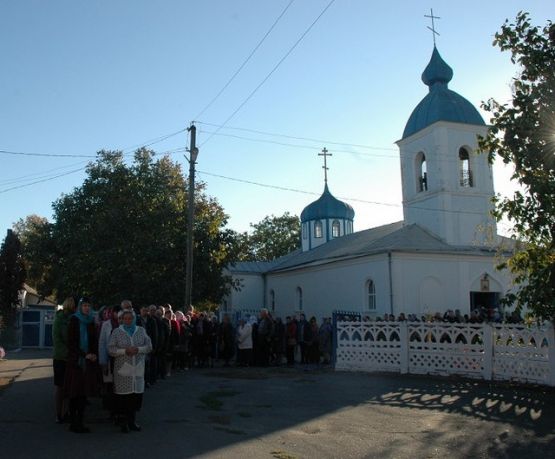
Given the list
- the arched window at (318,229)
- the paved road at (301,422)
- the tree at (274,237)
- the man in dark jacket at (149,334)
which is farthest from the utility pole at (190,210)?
the tree at (274,237)

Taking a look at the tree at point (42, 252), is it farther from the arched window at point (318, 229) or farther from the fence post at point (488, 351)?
the fence post at point (488, 351)

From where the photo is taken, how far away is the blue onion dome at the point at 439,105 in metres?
30.6

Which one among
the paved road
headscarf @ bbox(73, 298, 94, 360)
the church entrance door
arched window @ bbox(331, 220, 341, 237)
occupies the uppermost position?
arched window @ bbox(331, 220, 341, 237)

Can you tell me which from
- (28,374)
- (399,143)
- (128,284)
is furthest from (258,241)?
(28,374)

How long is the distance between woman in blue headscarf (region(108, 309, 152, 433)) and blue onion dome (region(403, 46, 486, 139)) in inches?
981

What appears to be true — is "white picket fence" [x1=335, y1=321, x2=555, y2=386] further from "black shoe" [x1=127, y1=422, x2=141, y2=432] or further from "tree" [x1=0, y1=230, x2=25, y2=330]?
"tree" [x1=0, y1=230, x2=25, y2=330]

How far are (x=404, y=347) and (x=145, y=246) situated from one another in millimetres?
14085

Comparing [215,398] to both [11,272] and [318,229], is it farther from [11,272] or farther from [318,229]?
[11,272]

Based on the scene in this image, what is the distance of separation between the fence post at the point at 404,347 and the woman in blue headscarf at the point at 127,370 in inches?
371

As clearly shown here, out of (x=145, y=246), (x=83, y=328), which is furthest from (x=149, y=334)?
(x=145, y=246)

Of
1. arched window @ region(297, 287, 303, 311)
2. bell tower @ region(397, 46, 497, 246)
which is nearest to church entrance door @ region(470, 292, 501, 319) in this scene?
bell tower @ region(397, 46, 497, 246)

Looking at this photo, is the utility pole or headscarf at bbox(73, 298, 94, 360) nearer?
headscarf at bbox(73, 298, 94, 360)

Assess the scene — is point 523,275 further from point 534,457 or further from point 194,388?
point 194,388

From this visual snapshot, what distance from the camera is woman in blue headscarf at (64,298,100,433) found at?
814 cm
